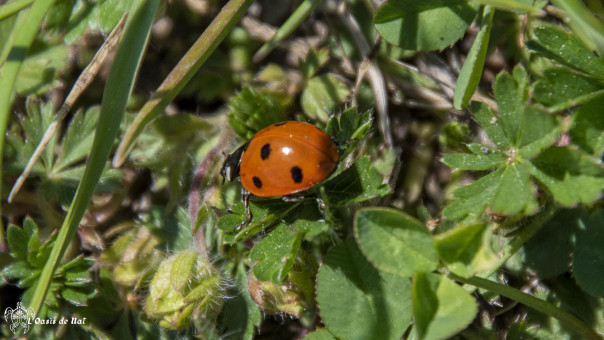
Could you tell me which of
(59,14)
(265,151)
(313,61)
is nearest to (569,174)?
(265,151)

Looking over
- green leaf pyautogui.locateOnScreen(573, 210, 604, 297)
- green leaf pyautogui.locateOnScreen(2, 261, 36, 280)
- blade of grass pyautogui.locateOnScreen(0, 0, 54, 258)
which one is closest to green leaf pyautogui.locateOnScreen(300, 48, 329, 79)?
blade of grass pyautogui.locateOnScreen(0, 0, 54, 258)

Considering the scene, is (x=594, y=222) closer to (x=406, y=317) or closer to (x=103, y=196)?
(x=406, y=317)

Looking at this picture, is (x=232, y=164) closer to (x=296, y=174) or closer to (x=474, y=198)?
(x=296, y=174)

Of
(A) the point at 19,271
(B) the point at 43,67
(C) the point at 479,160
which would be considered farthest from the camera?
(B) the point at 43,67

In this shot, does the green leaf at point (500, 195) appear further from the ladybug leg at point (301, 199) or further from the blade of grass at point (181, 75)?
the blade of grass at point (181, 75)

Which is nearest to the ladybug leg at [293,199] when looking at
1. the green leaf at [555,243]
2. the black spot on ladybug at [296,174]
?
the black spot on ladybug at [296,174]
